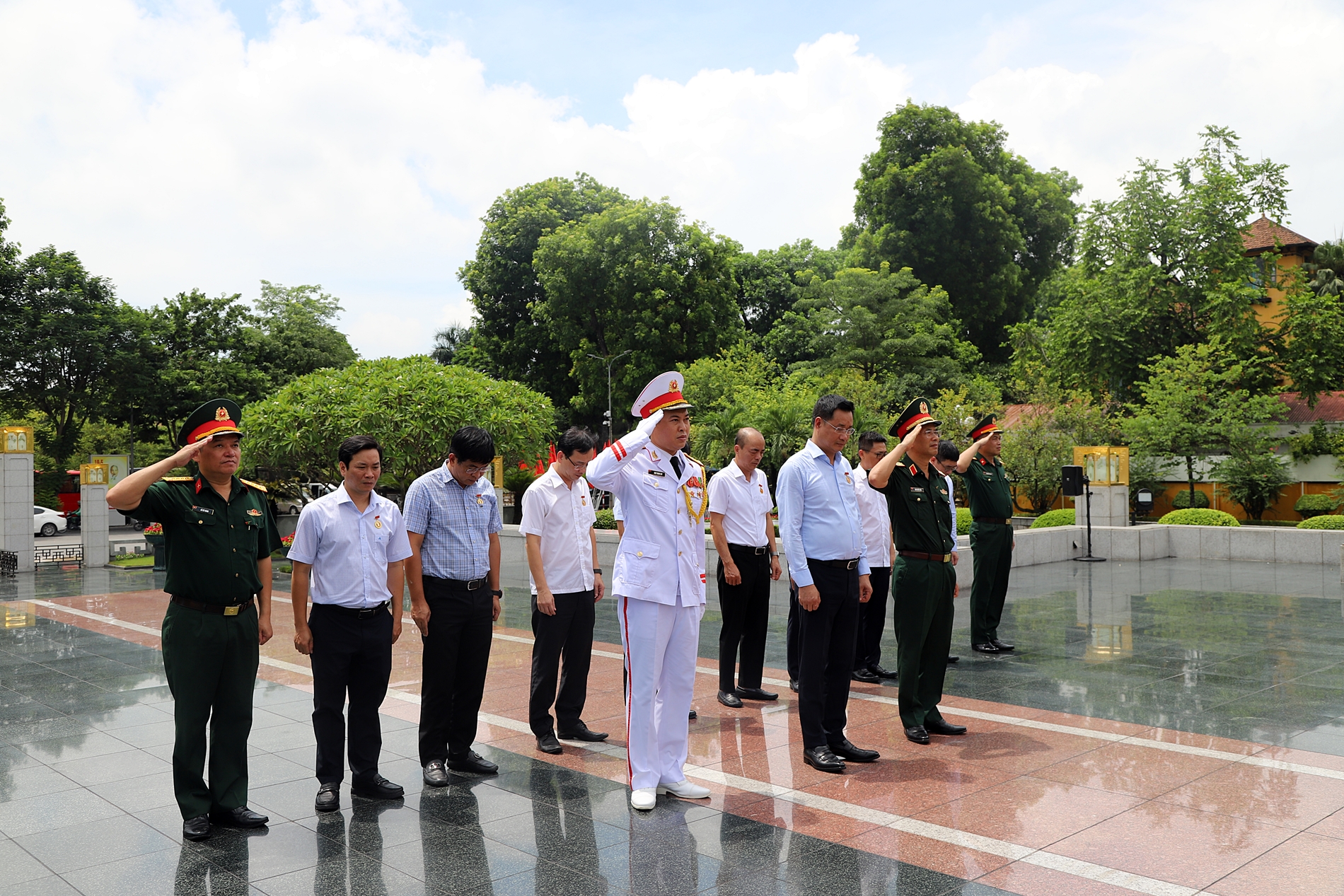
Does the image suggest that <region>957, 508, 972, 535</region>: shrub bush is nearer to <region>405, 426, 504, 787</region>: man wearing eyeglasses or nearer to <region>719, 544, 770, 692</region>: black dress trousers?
<region>719, 544, 770, 692</region>: black dress trousers

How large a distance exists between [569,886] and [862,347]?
97.6 feet

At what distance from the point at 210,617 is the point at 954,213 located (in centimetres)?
3634

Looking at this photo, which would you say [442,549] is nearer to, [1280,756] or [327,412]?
[1280,756]

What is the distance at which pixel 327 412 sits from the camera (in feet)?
50.3

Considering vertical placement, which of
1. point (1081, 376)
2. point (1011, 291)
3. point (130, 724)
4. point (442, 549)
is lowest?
point (130, 724)

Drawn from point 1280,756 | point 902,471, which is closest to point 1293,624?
point 1280,756

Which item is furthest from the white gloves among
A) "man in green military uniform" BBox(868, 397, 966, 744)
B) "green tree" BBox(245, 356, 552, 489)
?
"green tree" BBox(245, 356, 552, 489)

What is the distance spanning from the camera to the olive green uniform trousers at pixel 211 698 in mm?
4246

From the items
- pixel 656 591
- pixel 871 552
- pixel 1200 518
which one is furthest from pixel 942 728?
pixel 1200 518

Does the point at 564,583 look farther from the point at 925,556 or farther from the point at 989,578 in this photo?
the point at 989,578

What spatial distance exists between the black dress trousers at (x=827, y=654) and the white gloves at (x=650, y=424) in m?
1.25

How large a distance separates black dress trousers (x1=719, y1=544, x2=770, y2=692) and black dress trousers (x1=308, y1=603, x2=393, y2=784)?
2.63 m

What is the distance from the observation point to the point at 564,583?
585 centimetres

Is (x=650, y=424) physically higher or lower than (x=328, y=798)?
higher
